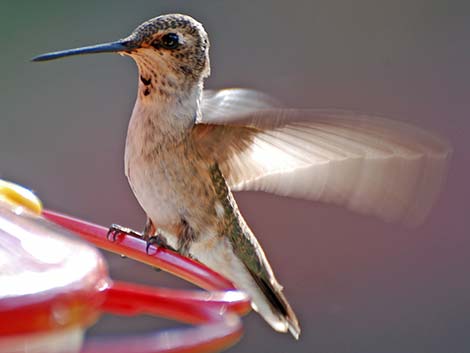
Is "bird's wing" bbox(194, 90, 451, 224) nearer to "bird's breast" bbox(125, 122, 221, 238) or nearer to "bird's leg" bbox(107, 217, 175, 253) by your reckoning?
"bird's breast" bbox(125, 122, 221, 238)

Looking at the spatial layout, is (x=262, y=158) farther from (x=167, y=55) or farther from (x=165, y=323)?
(x=165, y=323)

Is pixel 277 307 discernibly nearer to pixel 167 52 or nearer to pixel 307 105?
pixel 167 52

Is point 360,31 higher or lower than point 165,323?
higher

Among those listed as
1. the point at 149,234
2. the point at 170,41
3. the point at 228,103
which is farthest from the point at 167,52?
the point at 149,234

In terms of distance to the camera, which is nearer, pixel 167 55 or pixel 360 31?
pixel 167 55

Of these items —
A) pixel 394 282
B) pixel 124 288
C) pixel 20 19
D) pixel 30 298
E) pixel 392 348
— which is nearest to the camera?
pixel 30 298

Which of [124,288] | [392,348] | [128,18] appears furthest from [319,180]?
[128,18]

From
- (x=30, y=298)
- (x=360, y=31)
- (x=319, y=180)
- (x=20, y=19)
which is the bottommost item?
(x=20, y=19)
